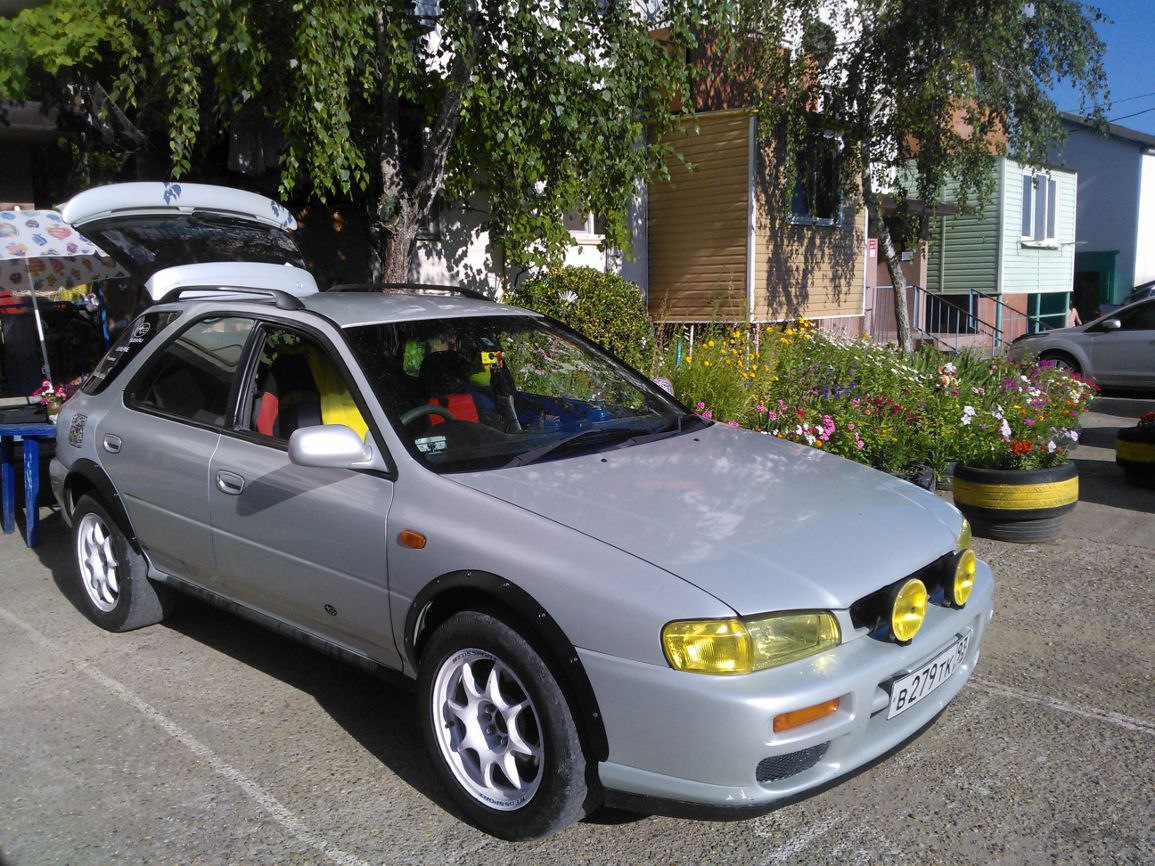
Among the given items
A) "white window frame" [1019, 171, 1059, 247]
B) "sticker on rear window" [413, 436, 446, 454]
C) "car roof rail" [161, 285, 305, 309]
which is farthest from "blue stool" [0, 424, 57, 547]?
"white window frame" [1019, 171, 1059, 247]

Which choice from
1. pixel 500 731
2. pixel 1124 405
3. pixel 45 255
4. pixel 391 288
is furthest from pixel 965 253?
pixel 500 731

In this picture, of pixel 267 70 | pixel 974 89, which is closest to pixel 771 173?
pixel 974 89

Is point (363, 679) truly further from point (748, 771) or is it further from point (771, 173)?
point (771, 173)

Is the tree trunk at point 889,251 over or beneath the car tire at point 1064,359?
over

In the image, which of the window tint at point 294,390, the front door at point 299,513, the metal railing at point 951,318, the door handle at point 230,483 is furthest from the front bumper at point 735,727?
the metal railing at point 951,318

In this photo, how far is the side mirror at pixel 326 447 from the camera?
11.3ft

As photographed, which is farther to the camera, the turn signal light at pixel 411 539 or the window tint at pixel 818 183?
the window tint at pixel 818 183

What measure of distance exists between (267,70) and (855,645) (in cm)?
763

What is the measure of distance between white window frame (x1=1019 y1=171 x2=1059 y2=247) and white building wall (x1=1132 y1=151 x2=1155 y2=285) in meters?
8.37

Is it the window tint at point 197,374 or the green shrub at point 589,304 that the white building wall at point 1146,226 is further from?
the window tint at point 197,374

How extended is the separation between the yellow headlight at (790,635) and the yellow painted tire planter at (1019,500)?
4163 mm

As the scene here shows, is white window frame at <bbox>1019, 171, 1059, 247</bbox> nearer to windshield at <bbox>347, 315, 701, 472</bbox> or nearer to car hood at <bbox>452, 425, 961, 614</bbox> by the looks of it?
windshield at <bbox>347, 315, 701, 472</bbox>

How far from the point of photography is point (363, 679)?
182 inches

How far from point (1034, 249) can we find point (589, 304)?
18.2 metres
